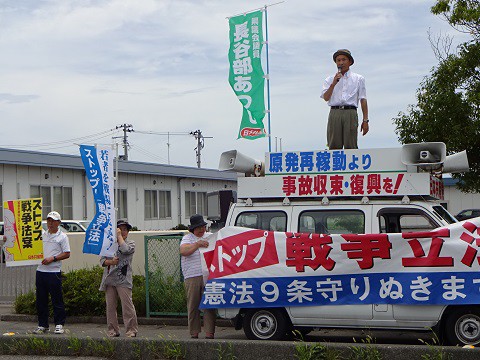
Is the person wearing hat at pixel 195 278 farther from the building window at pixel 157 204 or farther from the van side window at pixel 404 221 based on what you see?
the building window at pixel 157 204

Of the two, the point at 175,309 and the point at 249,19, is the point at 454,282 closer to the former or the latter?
the point at 175,309

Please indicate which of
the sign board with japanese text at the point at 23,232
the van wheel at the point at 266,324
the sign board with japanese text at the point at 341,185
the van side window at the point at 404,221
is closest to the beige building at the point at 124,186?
the sign board with japanese text at the point at 23,232

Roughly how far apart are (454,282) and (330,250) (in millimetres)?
1519

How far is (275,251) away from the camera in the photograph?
33.7 feet

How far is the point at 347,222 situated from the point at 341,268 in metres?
0.63

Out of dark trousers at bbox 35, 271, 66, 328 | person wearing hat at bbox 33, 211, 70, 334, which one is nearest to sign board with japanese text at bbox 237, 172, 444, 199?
person wearing hat at bbox 33, 211, 70, 334

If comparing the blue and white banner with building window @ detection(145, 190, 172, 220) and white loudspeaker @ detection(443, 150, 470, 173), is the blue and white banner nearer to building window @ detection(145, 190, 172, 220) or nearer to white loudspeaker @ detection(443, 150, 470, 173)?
white loudspeaker @ detection(443, 150, 470, 173)

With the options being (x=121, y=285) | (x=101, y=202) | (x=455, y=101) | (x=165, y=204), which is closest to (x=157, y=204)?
(x=165, y=204)

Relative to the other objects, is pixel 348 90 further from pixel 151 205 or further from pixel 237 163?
pixel 151 205

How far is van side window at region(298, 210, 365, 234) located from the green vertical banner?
530 cm

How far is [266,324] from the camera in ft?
34.0

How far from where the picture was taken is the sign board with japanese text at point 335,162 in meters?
10.2

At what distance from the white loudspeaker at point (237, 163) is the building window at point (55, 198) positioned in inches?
1017

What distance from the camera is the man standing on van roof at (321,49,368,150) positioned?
11.3m
